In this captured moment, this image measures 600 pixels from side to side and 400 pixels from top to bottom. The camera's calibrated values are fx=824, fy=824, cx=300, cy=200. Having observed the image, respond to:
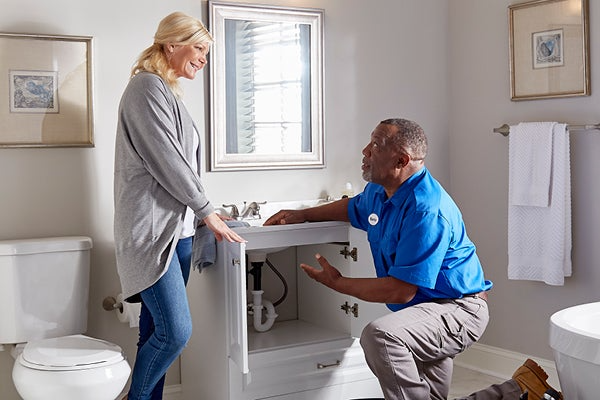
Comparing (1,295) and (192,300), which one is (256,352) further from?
(1,295)

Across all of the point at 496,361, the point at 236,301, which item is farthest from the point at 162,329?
the point at 496,361

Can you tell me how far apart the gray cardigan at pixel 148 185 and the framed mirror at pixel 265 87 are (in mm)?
645

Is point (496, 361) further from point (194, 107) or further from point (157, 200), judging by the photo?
point (157, 200)

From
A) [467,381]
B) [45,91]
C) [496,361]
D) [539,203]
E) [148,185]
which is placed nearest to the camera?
[148,185]

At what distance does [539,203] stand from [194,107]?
4.91ft

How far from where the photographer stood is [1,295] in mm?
2857

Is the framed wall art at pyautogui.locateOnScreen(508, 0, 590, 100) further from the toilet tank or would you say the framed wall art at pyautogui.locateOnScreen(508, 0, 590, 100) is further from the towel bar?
the toilet tank

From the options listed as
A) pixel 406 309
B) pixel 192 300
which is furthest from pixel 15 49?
pixel 406 309

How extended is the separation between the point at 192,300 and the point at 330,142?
971mm

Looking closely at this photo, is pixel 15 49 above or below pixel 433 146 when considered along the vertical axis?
above

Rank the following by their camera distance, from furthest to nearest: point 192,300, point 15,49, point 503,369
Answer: point 503,369 < point 192,300 < point 15,49

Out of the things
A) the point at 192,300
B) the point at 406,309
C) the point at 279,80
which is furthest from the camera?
the point at 279,80

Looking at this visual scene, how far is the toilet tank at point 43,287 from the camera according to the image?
113 inches

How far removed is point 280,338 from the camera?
10.6 feet
